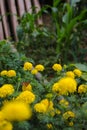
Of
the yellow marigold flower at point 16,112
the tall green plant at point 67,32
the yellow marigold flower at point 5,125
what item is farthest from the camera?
the tall green plant at point 67,32

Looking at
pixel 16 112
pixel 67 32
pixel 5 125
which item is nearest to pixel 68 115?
pixel 5 125

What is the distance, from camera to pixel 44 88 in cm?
234

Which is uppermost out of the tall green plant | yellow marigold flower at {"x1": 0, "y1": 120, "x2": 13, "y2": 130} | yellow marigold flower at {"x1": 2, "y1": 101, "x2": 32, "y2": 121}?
yellow marigold flower at {"x1": 2, "y1": 101, "x2": 32, "y2": 121}

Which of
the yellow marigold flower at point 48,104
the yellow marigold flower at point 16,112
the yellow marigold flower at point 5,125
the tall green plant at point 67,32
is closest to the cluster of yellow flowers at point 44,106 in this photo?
the yellow marigold flower at point 48,104

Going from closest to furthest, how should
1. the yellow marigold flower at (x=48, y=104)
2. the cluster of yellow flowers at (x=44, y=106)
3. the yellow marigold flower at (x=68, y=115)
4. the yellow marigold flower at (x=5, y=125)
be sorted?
1. the yellow marigold flower at (x=5, y=125)
2. the cluster of yellow flowers at (x=44, y=106)
3. the yellow marigold flower at (x=48, y=104)
4. the yellow marigold flower at (x=68, y=115)

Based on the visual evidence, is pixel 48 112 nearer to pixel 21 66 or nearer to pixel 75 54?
pixel 21 66

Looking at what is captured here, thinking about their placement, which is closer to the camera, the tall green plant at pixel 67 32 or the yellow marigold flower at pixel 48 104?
the yellow marigold flower at pixel 48 104

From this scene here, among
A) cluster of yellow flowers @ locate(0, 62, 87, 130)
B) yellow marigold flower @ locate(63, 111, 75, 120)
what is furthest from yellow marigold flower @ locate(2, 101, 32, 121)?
yellow marigold flower @ locate(63, 111, 75, 120)

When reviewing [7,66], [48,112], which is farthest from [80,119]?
[7,66]

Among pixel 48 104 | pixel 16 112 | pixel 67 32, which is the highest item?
pixel 16 112

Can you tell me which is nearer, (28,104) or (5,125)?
(5,125)

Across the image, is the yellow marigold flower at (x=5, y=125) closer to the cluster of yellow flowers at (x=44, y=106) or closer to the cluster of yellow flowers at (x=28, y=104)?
the cluster of yellow flowers at (x=28, y=104)

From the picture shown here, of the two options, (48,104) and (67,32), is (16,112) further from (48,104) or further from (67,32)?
(67,32)

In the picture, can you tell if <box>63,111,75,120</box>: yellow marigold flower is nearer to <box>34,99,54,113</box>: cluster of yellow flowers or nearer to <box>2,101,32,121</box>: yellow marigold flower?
<box>34,99,54,113</box>: cluster of yellow flowers
